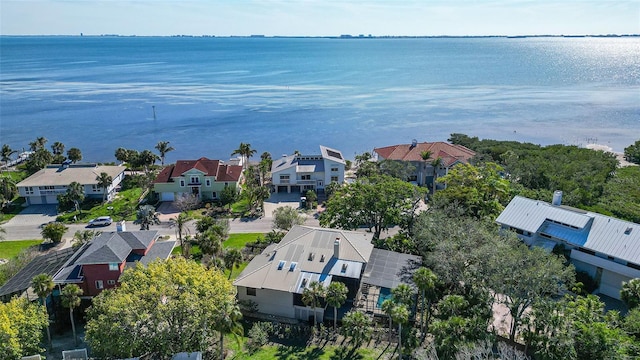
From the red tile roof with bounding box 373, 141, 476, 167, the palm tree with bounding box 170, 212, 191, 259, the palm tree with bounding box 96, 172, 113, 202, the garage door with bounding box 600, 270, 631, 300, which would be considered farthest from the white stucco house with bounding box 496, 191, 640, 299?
the palm tree with bounding box 96, 172, 113, 202

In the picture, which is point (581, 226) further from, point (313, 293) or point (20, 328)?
point (20, 328)

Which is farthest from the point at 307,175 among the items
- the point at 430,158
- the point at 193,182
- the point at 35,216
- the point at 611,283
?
the point at 611,283

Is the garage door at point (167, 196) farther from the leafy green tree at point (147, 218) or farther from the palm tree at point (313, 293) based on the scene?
the palm tree at point (313, 293)

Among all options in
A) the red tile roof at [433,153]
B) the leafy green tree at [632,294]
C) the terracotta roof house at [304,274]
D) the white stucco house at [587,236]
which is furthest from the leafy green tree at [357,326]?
the red tile roof at [433,153]

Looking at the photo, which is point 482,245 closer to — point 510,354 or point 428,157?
point 510,354

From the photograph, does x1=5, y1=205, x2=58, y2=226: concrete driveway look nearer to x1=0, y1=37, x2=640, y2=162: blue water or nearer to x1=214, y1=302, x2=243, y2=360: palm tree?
x1=0, y1=37, x2=640, y2=162: blue water

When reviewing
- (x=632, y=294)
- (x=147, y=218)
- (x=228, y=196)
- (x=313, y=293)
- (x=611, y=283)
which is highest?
(x=632, y=294)

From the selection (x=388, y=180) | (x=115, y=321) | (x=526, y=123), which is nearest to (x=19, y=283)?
(x=115, y=321)
